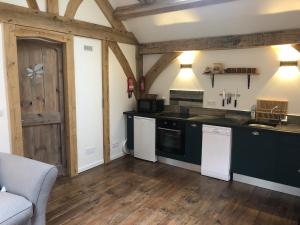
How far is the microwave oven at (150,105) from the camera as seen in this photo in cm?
471

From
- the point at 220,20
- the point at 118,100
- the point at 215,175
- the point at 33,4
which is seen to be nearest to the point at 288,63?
the point at 220,20

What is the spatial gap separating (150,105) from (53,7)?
226cm

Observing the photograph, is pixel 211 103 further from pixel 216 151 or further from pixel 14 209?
pixel 14 209

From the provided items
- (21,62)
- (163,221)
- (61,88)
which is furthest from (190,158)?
(21,62)

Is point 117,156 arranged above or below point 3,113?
below

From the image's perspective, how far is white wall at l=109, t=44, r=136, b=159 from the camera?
4555mm

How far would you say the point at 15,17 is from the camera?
303 centimetres

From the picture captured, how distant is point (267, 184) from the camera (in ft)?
11.7

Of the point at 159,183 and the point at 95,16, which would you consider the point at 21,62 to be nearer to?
the point at 95,16

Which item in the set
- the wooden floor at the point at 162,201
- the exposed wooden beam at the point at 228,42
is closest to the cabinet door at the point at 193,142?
the wooden floor at the point at 162,201

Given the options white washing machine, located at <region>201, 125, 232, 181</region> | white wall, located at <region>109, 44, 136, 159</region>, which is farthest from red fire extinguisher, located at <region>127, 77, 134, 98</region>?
white washing machine, located at <region>201, 125, 232, 181</region>

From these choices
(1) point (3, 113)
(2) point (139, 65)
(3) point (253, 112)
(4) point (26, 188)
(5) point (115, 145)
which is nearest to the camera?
(4) point (26, 188)

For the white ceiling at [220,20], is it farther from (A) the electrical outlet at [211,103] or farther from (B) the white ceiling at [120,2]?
(A) the electrical outlet at [211,103]

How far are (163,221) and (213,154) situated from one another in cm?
149
